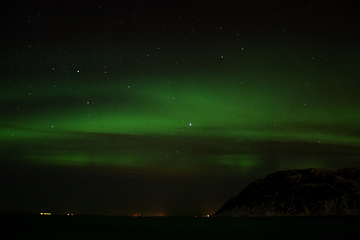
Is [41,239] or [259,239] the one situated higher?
[41,239]

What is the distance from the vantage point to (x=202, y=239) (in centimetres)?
6600

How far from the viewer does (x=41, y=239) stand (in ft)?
214

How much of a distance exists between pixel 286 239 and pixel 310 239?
18.5 ft

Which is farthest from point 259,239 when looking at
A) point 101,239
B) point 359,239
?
point 101,239

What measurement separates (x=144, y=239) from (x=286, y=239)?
25.8m

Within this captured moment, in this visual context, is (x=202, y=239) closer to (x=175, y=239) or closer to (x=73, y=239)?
(x=175, y=239)

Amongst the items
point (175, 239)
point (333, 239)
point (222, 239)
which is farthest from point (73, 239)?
point (333, 239)

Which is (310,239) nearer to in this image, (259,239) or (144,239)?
(259,239)

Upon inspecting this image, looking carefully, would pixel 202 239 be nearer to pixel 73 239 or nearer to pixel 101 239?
pixel 101 239

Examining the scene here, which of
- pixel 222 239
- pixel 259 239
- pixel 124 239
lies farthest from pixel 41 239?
pixel 259 239

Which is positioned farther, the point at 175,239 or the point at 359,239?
the point at 175,239

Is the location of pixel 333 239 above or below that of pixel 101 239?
below

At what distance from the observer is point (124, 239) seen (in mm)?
68562

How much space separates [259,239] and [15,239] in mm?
43856
